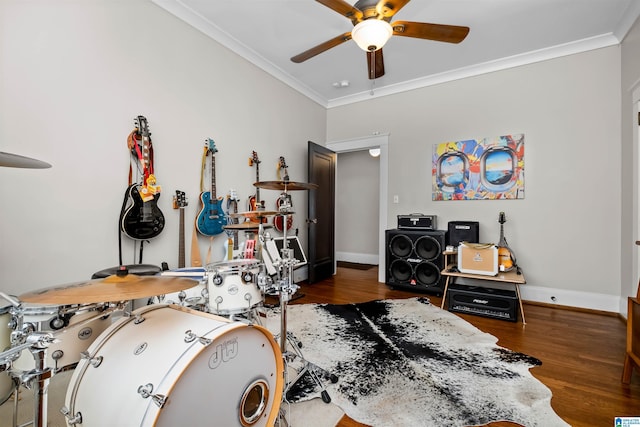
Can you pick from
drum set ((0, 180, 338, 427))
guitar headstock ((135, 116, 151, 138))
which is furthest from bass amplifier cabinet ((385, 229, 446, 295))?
guitar headstock ((135, 116, 151, 138))

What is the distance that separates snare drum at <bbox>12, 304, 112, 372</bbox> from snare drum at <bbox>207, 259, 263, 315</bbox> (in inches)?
18.9

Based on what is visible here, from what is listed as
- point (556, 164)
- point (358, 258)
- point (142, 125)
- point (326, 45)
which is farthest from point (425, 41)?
point (358, 258)

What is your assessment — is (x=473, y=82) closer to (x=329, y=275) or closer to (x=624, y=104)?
(x=624, y=104)

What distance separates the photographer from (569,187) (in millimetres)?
3016

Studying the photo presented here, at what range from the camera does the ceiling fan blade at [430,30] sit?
1.85m

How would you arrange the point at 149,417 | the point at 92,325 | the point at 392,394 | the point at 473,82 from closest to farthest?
1. the point at 149,417
2. the point at 92,325
3. the point at 392,394
4. the point at 473,82

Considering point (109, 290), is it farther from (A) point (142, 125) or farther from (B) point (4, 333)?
(A) point (142, 125)

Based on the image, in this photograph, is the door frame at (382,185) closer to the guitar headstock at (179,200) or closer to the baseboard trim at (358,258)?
the baseboard trim at (358,258)

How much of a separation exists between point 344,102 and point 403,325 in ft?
11.5

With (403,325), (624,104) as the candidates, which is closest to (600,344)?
(403,325)

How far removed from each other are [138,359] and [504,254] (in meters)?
3.44

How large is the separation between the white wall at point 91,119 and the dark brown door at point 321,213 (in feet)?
4.33

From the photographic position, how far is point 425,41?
293 cm

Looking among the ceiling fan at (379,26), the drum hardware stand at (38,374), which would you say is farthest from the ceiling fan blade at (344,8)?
the drum hardware stand at (38,374)
